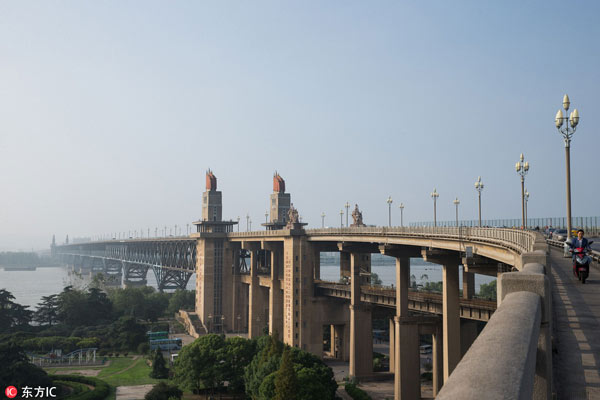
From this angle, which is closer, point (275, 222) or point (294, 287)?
point (294, 287)

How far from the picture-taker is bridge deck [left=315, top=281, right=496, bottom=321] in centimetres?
5703

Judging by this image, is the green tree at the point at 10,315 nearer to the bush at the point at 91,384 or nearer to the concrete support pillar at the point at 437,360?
the bush at the point at 91,384

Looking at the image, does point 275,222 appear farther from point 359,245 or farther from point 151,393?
point 151,393

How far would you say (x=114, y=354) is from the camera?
9750 centimetres

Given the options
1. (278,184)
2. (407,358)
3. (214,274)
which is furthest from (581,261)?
(278,184)

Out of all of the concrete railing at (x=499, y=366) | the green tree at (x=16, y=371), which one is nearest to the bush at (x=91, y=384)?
the green tree at (x=16, y=371)

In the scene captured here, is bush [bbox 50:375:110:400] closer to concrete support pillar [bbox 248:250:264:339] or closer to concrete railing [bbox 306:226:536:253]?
concrete support pillar [bbox 248:250:264:339]

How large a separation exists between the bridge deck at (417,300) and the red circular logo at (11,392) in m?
46.6

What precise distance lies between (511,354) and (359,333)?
75183 millimetres

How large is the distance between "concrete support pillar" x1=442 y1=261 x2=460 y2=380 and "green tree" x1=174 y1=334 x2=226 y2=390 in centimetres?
2927

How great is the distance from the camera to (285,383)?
1998 inches

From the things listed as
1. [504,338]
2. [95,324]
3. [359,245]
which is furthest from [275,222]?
[504,338]

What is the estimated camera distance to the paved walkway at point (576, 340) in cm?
830

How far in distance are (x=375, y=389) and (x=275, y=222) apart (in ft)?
175
